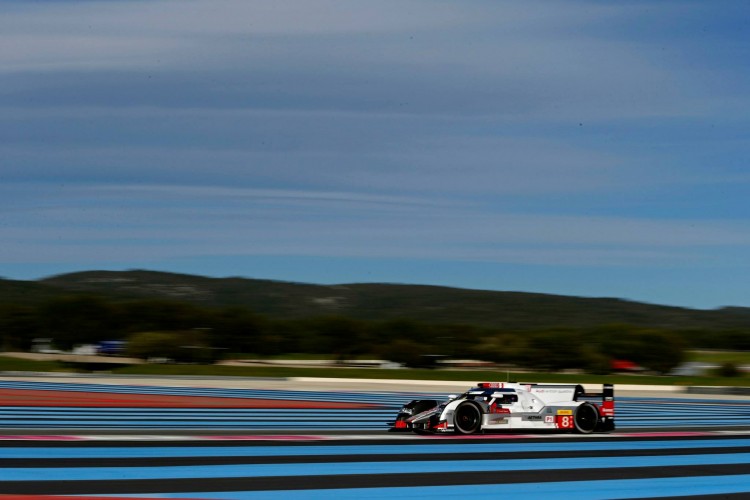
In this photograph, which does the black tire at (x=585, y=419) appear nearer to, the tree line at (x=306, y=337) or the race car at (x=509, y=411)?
the race car at (x=509, y=411)

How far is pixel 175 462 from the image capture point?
12.2 m

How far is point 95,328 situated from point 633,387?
7287 cm

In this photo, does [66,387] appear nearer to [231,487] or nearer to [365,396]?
[365,396]

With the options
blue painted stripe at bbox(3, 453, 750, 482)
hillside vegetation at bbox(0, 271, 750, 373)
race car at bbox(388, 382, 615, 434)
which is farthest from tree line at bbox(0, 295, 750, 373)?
blue painted stripe at bbox(3, 453, 750, 482)

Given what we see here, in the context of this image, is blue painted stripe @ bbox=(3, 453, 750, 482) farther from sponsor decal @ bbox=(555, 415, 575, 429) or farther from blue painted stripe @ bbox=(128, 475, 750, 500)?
sponsor decal @ bbox=(555, 415, 575, 429)

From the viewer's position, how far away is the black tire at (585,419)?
1777 cm

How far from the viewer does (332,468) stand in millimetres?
12102

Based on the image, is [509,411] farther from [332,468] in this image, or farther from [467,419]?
[332,468]

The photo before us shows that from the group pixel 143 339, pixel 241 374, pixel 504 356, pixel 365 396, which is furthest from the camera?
pixel 504 356

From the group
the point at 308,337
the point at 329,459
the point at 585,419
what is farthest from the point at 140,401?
the point at 308,337

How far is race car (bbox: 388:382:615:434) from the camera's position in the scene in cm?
1667

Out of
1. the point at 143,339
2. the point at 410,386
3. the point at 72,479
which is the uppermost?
the point at 143,339

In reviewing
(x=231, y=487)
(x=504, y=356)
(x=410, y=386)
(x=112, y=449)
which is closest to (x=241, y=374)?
(x=410, y=386)

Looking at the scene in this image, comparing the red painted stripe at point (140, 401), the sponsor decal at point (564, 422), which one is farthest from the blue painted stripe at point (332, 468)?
the red painted stripe at point (140, 401)
